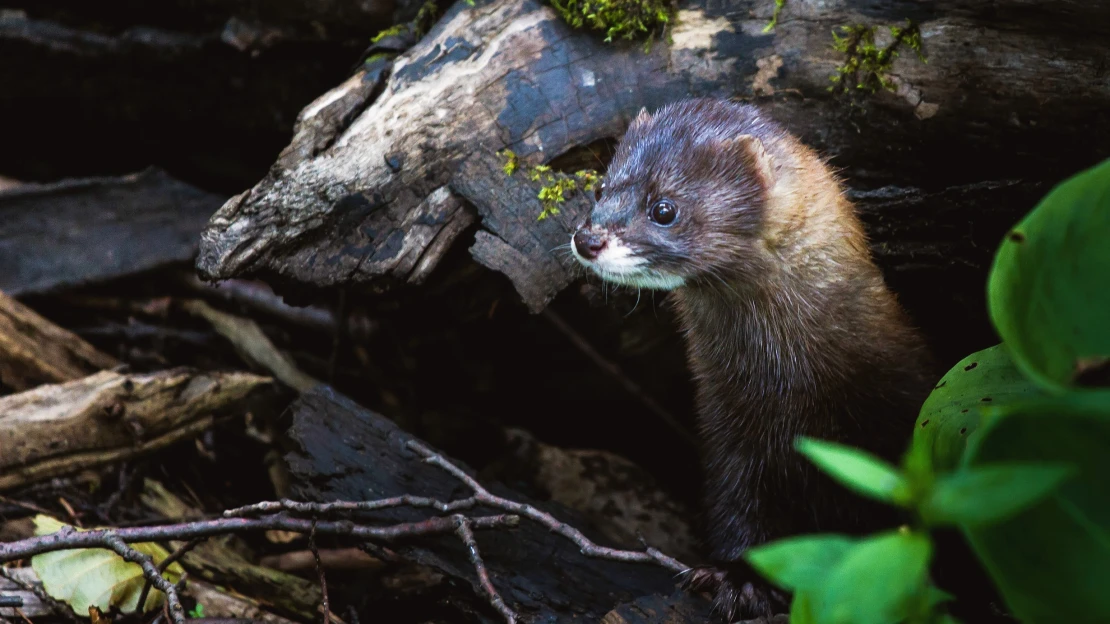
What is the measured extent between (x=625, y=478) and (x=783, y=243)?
6.03ft

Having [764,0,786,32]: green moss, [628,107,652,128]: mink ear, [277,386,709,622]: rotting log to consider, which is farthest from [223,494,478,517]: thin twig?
[764,0,786,32]: green moss

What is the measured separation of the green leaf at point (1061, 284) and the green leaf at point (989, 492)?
1.06 ft

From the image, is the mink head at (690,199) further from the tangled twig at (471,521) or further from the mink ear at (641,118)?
the tangled twig at (471,521)

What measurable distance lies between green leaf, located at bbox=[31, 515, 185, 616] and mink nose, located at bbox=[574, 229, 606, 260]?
1890 millimetres

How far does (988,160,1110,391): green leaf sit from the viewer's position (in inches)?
64.3

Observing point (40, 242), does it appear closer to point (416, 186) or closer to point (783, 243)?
point (416, 186)

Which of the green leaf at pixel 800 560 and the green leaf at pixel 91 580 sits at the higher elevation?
the green leaf at pixel 800 560

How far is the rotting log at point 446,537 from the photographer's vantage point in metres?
3.12

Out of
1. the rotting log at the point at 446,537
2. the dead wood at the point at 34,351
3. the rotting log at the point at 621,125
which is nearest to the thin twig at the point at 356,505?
the rotting log at the point at 446,537

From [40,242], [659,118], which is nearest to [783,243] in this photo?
[659,118]

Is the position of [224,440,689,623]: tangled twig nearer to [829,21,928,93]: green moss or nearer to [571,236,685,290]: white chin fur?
[571,236,685,290]: white chin fur

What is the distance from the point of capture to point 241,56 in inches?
176

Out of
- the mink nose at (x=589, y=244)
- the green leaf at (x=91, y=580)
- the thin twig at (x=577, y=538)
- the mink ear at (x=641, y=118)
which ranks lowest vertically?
the thin twig at (x=577, y=538)

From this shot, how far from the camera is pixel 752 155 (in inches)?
125
